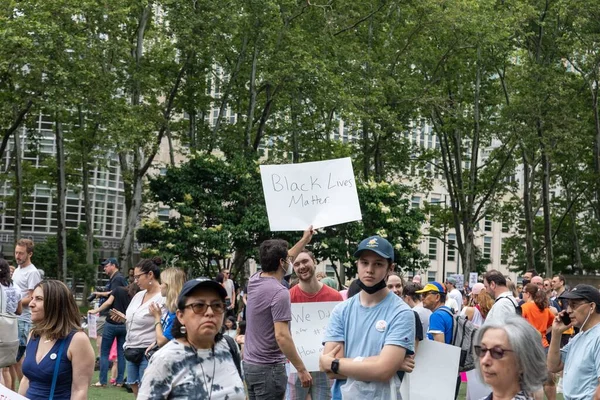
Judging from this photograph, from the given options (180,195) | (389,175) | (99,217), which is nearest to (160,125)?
(180,195)

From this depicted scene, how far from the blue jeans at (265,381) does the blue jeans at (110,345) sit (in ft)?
22.7

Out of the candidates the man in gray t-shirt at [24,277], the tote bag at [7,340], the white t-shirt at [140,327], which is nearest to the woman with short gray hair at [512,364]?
the tote bag at [7,340]

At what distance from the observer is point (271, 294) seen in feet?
24.9

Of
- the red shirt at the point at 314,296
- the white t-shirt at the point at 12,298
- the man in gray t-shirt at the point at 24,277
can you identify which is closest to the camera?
the red shirt at the point at 314,296

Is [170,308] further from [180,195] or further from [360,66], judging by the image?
[360,66]

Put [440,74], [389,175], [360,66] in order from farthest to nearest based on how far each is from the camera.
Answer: [389,175], [440,74], [360,66]

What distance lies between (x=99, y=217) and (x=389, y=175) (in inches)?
1160

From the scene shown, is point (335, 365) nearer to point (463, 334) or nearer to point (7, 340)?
point (463, 334)

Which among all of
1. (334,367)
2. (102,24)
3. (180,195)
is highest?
(102,24)

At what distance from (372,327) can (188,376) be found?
4.94 ft

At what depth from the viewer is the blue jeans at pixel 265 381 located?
766 centimetres

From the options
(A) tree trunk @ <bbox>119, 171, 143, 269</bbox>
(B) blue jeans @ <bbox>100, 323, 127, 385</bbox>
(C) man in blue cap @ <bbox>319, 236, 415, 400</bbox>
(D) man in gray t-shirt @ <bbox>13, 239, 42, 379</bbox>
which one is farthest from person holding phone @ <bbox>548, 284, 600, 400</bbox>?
(A) tree trunk @ <bbox>119, 171, 143, 269</bbox>

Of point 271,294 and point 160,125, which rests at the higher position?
point 160,125

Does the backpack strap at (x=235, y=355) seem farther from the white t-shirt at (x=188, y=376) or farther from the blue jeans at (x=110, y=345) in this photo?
the blue jeans at (x=110, y=345)
